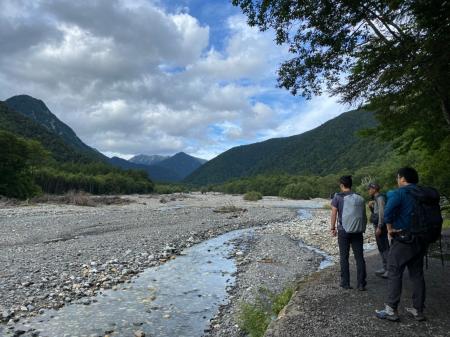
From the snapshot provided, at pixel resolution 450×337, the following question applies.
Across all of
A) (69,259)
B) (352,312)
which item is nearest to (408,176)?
(352,312)

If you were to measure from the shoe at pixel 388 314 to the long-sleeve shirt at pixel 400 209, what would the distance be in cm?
155

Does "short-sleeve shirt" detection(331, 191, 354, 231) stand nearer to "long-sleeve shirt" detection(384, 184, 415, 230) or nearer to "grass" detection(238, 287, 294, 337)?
"long-sleeve shirt" detection(384, 184, 415, 230)

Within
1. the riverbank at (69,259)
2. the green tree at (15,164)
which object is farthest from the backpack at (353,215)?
the green tree at (15,164)

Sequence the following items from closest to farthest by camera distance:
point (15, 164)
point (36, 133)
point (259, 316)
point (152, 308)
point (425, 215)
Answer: point (425, 215) → point (259, 316) → point (152, 308) → point (15, 164) → point (36, 133)

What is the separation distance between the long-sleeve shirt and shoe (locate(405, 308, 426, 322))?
5.24 feet

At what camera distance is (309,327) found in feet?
22.9

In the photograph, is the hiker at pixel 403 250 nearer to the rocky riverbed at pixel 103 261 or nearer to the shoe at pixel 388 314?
the shoe at pixel 388 314

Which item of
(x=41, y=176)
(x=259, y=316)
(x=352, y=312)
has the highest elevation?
(x=41, y=176)

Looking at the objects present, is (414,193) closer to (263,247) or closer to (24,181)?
(263,247)

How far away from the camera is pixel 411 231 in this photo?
271 inches

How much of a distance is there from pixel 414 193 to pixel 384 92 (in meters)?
4.35

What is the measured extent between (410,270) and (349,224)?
194 centimetres

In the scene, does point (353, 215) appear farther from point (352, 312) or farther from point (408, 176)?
point (352, 312)

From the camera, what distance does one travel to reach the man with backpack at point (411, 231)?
270 inches
